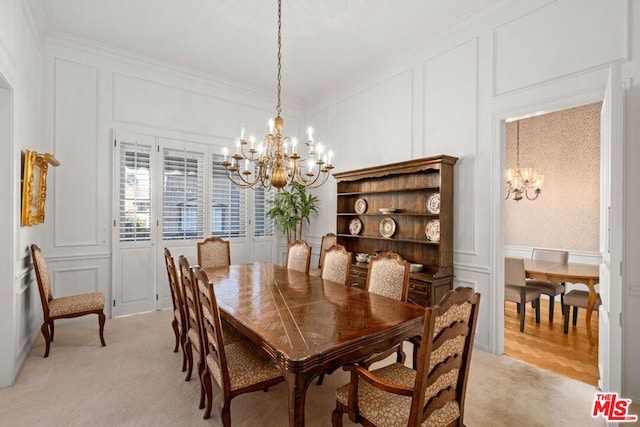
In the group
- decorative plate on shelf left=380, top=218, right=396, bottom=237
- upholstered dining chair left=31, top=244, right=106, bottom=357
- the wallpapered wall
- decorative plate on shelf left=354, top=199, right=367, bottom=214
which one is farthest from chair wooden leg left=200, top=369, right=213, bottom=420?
the wallpapered wall

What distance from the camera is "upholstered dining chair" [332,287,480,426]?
4.47ft

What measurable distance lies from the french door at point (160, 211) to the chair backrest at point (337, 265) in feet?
7.83

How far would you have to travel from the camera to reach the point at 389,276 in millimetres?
2691

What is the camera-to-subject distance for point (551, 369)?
291cm

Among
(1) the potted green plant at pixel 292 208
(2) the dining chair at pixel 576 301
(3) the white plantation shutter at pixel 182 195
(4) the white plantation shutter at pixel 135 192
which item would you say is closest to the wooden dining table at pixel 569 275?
(2) the dining chair at pixel 576 301

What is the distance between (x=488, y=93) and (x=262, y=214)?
3.79 metres

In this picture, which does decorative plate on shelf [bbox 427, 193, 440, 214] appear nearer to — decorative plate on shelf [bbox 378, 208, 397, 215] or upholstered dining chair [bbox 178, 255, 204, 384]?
decorative plate on shelf [bbox 378, 208, 397, 215]

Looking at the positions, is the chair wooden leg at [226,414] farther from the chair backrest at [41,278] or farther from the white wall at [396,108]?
the chair backrest at [41,278]

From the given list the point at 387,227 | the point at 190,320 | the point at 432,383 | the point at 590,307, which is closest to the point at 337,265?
the point at 387,227

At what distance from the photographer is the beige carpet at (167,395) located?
7.13ft

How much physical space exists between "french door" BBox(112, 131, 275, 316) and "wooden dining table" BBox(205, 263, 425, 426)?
84.3 inches

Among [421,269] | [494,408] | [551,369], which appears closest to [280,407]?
[494,408]

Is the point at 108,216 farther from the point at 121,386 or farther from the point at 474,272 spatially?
the point at 474,272

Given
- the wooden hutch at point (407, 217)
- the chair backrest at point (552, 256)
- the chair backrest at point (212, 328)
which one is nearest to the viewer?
the chair backrest at point (212, 328)
